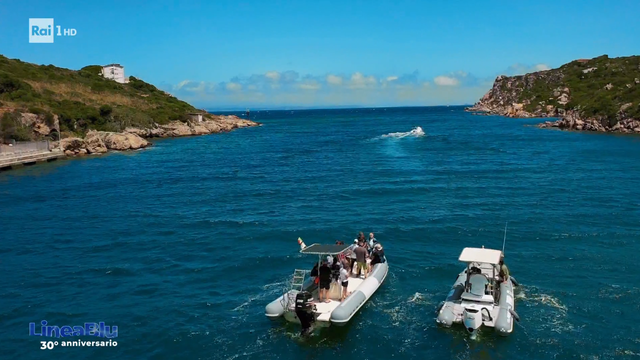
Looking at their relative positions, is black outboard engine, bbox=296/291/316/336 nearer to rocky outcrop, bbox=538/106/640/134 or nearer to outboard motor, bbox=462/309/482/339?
outboard motor, bbox=462/309/482/339

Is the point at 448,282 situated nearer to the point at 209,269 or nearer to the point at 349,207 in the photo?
the point at 209,269

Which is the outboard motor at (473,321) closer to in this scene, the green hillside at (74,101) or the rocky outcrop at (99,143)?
the green hillside at (74,101)

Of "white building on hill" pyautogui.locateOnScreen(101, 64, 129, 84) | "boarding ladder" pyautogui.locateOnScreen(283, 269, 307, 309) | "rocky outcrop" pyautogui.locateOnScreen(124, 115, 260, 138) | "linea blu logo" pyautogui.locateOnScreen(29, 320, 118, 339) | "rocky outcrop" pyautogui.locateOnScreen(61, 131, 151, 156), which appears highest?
"white building on hill" pyautogui.locateOnScreen(101, 64, 129, 84)

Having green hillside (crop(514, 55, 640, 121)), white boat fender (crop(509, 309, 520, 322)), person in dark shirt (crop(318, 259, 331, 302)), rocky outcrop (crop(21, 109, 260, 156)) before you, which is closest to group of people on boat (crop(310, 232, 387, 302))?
person in dark shirt (crop(318, 259, 331, 302))

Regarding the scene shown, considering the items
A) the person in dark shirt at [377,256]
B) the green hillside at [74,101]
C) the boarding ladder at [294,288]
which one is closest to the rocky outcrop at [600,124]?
the person in dark shirt at [377,256]

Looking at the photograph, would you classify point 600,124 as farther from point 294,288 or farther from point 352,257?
point 294,288

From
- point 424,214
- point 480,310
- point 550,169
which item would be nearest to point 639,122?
point 550,169
